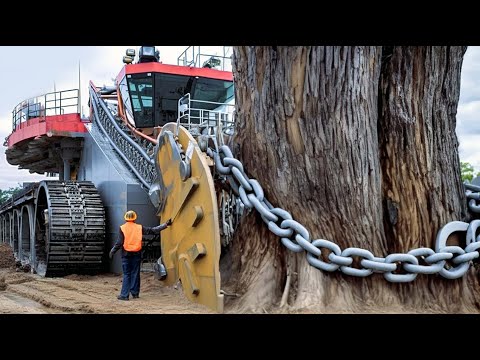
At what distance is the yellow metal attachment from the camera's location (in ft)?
16.6

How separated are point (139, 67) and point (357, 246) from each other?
26.9 feet

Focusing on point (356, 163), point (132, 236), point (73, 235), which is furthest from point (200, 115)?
point (356, 163)

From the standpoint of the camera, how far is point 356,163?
4.74 meters

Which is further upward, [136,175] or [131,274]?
[136,175]

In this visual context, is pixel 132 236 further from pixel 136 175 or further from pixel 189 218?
pixel 136 175

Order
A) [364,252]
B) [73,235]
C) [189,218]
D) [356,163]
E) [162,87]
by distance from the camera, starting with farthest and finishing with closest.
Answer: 1. [162,87]
2. [73,235]
3. [189,218]
4. [356,163]
5. [364,252]

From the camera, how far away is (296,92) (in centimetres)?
482

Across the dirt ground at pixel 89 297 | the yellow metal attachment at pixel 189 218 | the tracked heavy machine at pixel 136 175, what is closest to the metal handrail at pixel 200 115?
the tracked heavy machine at pixel 136 175

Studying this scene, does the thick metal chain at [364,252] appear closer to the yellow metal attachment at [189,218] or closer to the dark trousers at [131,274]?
the yellow metal attachment at [189,218]

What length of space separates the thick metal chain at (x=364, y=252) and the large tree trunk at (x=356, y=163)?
159 millimetres

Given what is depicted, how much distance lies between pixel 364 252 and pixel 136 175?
16.6ft

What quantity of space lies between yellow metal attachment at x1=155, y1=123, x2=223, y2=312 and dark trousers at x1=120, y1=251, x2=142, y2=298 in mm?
307

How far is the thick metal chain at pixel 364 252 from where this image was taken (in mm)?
4371
